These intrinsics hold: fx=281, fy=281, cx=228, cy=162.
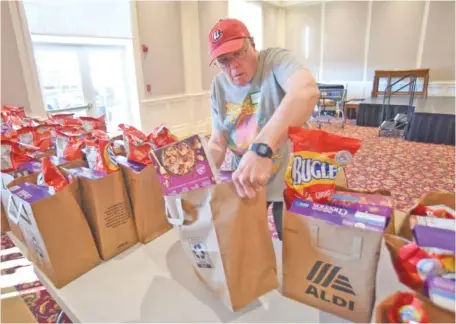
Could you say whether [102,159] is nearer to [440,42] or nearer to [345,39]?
[345,39]

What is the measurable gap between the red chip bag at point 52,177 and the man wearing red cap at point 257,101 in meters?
0.47

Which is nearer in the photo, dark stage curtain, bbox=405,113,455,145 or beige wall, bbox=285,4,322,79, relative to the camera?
dark stage curtain, bbox=405,113,455,145

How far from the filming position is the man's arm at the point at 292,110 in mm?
656

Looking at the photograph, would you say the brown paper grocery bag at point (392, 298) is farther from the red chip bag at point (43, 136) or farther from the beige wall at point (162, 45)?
the beige wall at point (162, 45)

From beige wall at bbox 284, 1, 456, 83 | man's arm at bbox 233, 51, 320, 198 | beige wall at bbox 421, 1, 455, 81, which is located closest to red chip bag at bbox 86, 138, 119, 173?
man's arm at bbox 233, 51, 320, 198

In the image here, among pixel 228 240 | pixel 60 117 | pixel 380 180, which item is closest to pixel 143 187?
pixel 228 240

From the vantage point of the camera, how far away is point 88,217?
2.57 feet

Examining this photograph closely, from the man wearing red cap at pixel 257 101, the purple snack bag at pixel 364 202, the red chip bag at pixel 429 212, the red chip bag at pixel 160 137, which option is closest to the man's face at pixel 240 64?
the man wearing red cap at pixel 257 101

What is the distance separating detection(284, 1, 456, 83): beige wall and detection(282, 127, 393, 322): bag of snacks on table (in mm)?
8294

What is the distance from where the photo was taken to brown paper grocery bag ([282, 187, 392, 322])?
0.48 metres

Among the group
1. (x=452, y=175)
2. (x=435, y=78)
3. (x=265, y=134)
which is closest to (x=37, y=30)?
(x=265, y=134)

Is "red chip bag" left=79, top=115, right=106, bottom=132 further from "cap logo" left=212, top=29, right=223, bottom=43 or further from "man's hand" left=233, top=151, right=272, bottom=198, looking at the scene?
"man's hand" left=233, top=151, right=272, bottom=198

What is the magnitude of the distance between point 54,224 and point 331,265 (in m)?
0.65

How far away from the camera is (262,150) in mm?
608
